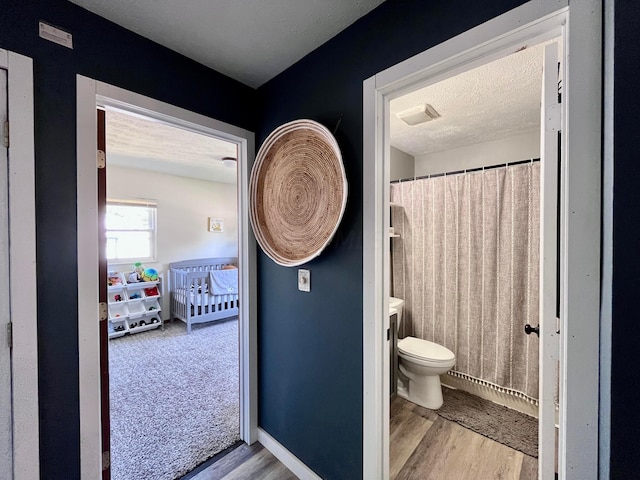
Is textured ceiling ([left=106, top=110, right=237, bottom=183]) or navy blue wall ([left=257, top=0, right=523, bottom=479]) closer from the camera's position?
navy blue wall ([left=257, top=0, right=523, bottom=479])

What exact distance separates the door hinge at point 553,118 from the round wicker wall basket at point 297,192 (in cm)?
77

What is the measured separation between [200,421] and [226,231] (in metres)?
3.65

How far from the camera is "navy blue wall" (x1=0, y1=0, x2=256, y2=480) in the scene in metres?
1.08

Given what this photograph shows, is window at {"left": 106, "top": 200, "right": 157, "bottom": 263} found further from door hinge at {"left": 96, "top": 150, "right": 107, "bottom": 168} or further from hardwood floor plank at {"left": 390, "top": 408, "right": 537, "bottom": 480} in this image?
hardwood floor plank at {"left": 390, "top": 408, "right": 537, "bottom": 480}

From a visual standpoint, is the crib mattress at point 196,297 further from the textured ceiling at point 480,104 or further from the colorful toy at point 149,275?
the textured ceiling at point 480,104

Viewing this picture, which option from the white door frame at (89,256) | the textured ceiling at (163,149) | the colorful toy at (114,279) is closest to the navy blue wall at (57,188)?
the white door frame at (89,256)

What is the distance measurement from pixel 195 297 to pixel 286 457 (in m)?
2.96

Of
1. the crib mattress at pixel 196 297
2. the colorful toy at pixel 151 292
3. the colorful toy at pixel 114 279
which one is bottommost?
the crib mattress at pixel 196 297

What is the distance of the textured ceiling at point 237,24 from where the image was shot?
3.79ft

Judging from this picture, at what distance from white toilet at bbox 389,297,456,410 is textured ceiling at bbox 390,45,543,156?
5.40 ft

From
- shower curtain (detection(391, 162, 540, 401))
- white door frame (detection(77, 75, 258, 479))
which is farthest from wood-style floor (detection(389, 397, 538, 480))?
white door frame (detection(77, 75, 258, 479))

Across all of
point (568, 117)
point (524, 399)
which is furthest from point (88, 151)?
point (524, 399)

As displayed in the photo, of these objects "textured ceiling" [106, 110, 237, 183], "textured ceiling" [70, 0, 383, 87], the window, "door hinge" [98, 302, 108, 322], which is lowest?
"door hinge" [98, 302, 108, 322]

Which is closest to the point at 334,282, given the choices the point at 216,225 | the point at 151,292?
the point at 151,292
